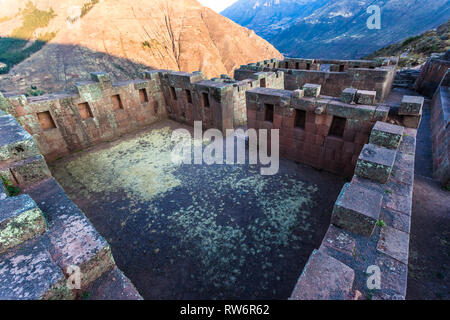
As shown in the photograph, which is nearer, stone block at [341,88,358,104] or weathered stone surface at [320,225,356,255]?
weathered stone surface at [320,225,356,255]

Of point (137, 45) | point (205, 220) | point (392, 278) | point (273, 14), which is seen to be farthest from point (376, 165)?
point (273, 14)

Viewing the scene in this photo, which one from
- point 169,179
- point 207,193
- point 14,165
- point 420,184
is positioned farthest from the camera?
point 169,179

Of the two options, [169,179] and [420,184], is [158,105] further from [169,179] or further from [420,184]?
[420,184]

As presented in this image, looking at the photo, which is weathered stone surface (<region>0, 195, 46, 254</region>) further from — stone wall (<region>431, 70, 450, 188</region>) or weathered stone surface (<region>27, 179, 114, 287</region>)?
stone wall (<region>431, 70, 450, 188</region>)

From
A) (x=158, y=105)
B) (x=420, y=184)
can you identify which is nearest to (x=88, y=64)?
(x=158, y=105)

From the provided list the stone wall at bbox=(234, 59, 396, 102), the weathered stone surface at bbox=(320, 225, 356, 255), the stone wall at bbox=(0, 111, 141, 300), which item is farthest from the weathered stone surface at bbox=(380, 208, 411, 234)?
the stone wall at bbox=(234, 59, 396, 102)

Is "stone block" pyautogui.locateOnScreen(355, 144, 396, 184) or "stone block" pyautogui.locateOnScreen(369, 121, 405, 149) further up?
"stone block" pyautogui.locateOnScreen(369, 121, 405, 149)

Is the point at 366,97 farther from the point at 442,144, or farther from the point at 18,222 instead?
the point at 18,222

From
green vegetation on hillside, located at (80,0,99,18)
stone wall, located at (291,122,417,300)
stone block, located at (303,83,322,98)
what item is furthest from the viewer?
green vegetation on hillside, located at (80,0,99,18)
